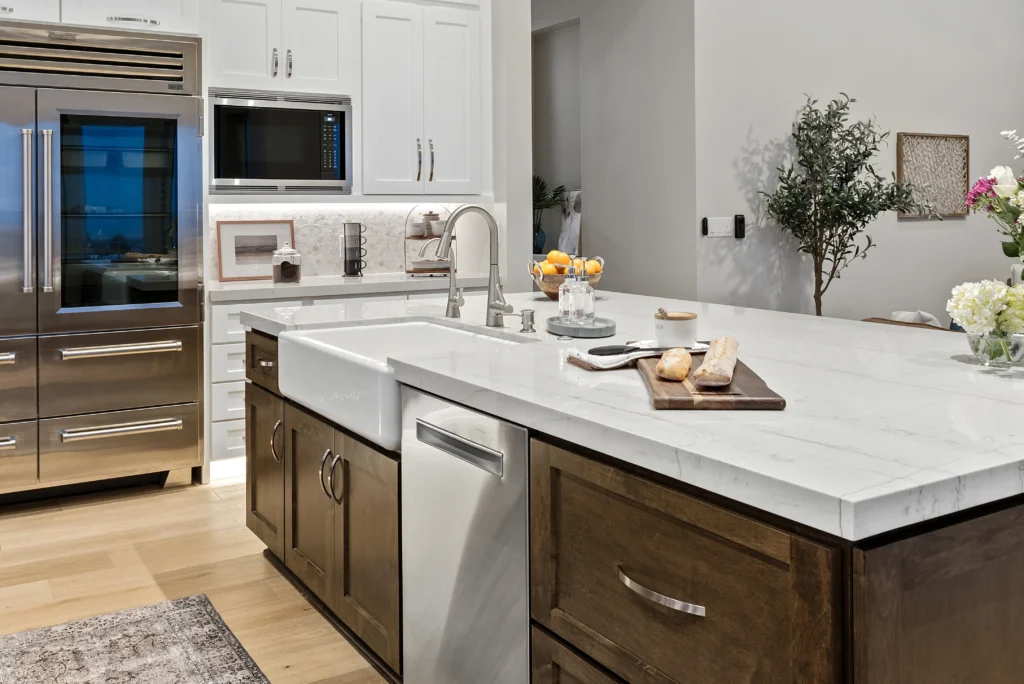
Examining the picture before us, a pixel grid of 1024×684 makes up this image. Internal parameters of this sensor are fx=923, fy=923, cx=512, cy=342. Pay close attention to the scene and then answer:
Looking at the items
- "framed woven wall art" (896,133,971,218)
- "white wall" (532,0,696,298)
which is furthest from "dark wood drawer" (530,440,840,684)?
"framed woven wall art" (896,133,971,218)

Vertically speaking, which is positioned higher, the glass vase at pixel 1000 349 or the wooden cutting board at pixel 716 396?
the glass vase at pixel 1000 349

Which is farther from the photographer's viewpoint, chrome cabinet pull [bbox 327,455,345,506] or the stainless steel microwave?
the stainless steel microwave

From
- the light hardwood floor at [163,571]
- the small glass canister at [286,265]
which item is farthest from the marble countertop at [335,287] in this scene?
the light hardwood floor at [163,571]

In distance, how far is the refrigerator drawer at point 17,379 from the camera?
3.79 meters

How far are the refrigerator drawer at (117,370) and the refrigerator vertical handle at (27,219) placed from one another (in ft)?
0.85

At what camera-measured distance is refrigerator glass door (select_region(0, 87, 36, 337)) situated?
12.2 ft

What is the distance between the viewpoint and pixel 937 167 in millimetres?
6660

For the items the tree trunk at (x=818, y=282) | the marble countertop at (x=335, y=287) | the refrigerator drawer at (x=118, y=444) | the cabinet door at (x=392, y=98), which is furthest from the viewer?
the tree trunk at (x=818, y=282)

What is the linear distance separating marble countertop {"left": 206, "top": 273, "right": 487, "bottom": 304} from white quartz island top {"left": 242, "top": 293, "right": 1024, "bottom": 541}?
7.39 feet

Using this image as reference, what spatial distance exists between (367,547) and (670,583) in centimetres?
115

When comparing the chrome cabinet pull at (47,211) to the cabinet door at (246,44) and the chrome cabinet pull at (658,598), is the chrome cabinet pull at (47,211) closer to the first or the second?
the cabinet door at (246,44)

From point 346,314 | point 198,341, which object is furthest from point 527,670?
point 198,341

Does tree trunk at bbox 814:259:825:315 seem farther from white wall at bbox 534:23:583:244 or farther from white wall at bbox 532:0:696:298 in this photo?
white wall at bbox 534:23:583:244

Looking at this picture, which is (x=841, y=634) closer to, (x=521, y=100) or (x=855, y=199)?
(x=521, y=100)
